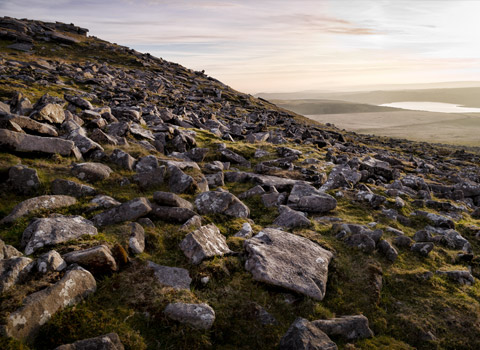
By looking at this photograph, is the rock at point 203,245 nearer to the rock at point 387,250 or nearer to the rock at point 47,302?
the rock at point 47,302

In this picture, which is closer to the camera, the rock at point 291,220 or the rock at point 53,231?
the rock at point 53,231

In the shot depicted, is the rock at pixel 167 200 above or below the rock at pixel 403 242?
above

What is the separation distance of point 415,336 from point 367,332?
1436mm

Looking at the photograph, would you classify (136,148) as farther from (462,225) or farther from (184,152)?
(462,225)

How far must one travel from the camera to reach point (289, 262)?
911 centimetres

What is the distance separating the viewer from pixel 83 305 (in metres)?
6.61

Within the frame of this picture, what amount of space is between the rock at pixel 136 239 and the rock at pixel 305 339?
15.7 feet

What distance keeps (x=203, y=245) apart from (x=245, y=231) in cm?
229

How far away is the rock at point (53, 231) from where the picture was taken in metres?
7.97

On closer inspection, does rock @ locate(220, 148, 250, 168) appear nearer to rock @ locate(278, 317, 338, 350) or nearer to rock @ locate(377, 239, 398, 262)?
rock @ locate(377, 239, 398, 262)

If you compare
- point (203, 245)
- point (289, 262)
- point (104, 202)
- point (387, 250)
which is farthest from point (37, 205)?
point (387, 250)

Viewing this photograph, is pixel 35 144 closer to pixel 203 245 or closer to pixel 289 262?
pixel 203 245

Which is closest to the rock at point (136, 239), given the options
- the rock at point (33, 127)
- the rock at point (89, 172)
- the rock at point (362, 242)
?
the rock at point (89, 172)

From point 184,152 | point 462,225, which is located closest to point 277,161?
point 184,152
